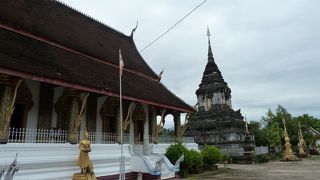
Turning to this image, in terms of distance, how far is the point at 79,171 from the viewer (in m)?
9.95

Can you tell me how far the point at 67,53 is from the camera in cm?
1212

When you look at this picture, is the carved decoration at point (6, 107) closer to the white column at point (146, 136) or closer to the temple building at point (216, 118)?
the white column at point (146, 136)

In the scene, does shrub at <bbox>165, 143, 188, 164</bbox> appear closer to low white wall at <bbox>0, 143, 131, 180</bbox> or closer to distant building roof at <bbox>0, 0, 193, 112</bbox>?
distant building roof at <bbox>0, 0, 193, 112</bbox>

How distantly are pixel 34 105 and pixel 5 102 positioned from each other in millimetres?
1798

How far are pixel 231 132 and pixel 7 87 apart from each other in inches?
927

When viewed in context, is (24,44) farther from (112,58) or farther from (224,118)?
(224,118)

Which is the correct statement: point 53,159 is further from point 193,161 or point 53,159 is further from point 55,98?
point 193,161

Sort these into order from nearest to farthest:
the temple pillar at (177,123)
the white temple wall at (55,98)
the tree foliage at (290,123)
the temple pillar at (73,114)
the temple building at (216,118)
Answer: the temple pillar at (73,114)
the white temple wall at (55,98)
the temple pillar at (177,123)
the temple building at (216,118)
the tree foliage at (290,123)

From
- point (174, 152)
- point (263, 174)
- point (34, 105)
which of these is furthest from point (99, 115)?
point (263, 174)

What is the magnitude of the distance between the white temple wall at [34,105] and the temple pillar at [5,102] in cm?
142

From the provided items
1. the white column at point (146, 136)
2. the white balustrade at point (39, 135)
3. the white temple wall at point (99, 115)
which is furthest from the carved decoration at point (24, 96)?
the white column at point (146, 136)

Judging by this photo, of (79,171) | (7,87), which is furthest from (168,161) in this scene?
(7,87)

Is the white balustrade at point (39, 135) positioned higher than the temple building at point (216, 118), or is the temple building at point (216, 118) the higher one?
the temple building at point (216, 118)

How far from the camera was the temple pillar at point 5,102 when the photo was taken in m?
8.09
